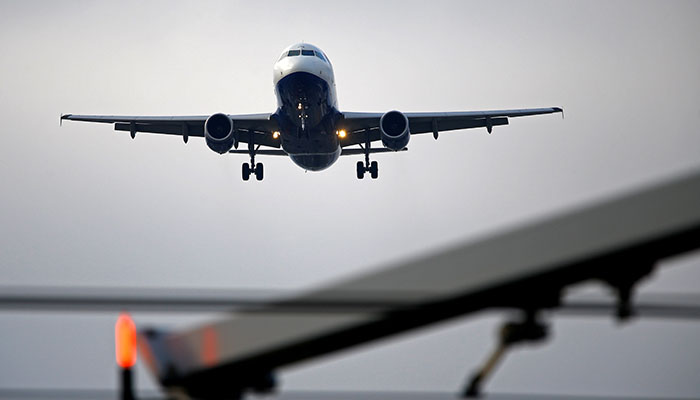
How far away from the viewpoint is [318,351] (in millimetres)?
2529

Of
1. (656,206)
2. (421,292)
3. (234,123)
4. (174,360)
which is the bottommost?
(174,360)

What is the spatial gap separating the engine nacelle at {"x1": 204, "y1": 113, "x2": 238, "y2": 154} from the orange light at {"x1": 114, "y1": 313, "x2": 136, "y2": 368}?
84.0 ft

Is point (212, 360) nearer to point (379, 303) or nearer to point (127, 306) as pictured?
point (127, 306)

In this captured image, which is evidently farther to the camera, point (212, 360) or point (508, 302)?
point (212, 360)

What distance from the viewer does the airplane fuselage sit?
26516 millimetres

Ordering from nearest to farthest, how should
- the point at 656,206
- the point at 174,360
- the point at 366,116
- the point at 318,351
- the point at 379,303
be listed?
1. the point at 656,206
2. the point at 379,303
3. the point at 318,351
4. the point at 174,360
5. the point at 366,116

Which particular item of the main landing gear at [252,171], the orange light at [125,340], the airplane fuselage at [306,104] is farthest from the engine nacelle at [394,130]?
the orange light at [125,340]

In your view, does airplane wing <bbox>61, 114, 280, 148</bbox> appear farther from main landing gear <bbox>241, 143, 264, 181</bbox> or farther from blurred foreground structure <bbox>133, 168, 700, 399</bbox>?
blurred foreground structure <bbox>133, 168, 700, 399</bbox>

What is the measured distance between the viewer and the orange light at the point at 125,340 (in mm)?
2363

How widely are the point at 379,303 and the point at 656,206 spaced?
2.10 ft

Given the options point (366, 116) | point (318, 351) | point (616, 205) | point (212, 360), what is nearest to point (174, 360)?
point (212, 360)

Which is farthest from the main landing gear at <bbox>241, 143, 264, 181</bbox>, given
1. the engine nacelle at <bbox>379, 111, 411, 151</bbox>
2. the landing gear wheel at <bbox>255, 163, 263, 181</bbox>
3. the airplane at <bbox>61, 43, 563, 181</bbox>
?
the engine nacelle at <bbox>379, 111, 411, 151</bbox>

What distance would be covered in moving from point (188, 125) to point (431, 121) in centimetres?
757

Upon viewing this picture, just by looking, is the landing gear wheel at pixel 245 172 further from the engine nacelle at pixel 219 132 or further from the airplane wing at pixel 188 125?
the engine nacelle at pixel 219 132
